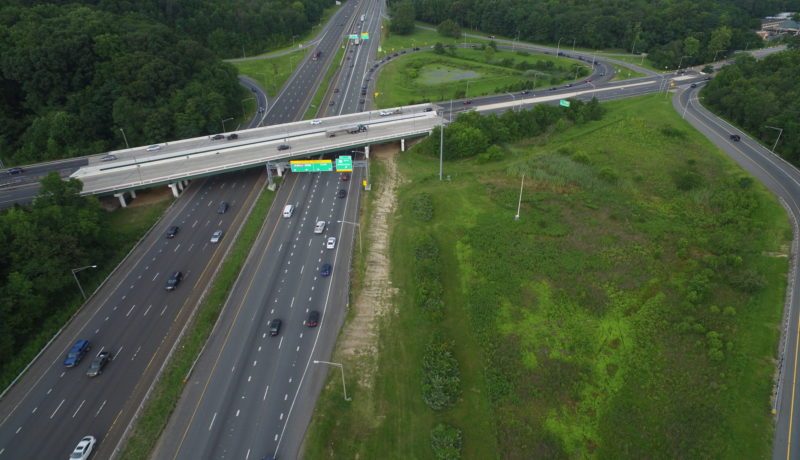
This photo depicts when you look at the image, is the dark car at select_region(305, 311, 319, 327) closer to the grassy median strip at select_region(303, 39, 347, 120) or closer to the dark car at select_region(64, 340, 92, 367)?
the dark car at select_region(64, 340, 92, 367)

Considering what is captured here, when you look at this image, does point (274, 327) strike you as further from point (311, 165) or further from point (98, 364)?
point (311, 165)

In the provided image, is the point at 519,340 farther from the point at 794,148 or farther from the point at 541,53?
the point at 541,53

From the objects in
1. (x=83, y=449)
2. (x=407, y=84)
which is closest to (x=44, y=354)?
(x=83, y=449)

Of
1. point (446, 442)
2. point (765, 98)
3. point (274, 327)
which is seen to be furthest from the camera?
point (765, 98)

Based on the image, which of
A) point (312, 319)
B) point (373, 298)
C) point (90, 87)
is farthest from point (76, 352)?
point (90, 87)

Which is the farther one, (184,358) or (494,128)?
(494,128)

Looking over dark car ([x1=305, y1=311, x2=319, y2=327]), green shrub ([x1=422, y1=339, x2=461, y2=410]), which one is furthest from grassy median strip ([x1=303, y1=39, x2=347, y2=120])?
green shrub ([x1=422, y1=339, x2=461, y2=410])

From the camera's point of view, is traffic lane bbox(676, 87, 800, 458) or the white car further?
traffic lane bbox(676, 87, 800, 458)
